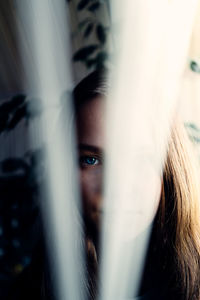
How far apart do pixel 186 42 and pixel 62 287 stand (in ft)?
2.92

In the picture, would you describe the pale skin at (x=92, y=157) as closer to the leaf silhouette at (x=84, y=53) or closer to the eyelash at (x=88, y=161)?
the eyelash at (x=88, y=161)

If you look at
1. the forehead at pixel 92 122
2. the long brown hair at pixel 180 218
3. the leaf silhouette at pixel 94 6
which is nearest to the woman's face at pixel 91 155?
the forehead at pixel 92 122

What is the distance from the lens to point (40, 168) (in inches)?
35.4

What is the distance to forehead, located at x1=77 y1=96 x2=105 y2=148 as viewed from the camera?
679 mm

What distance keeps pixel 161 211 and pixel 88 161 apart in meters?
0.26

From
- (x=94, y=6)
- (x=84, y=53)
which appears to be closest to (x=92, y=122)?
(x=84, y=53)

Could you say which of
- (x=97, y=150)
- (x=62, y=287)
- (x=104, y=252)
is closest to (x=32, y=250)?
(x=62, y=287)

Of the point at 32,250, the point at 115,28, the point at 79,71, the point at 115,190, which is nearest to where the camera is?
the point at 115,190

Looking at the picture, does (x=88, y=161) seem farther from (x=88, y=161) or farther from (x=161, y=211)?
(x=161, y=211)

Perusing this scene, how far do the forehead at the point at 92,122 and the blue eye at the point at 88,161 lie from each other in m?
0.04

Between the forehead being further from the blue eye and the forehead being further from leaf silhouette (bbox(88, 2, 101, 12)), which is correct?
leaf silhouette (bbox(88, 2, 101, 12))

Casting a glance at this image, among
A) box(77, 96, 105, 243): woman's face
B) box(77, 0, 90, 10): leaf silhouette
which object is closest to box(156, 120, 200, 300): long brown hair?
box(77, 96, 105, 243): woman's face

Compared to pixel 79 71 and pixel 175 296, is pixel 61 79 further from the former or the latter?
pixel 175 296

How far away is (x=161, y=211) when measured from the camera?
79 cm
